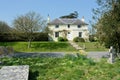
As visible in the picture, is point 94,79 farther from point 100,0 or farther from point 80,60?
point 100,0

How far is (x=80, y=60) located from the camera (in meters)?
14.1

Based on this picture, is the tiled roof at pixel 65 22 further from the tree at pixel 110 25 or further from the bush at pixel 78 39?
the tree at pixel 110 25

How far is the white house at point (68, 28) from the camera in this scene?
2849 inches

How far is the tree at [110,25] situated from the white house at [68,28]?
53.6m

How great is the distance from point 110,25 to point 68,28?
2278 inches

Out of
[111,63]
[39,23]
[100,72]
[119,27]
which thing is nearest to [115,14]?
[119,27]

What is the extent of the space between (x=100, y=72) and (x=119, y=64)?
203 cm

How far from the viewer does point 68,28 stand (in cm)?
7462

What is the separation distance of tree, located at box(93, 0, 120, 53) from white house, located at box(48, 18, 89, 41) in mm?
53594

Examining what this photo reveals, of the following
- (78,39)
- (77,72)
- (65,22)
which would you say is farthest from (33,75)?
(65,22)

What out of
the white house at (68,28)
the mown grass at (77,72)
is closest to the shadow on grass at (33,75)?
the mown grass at (77,72)

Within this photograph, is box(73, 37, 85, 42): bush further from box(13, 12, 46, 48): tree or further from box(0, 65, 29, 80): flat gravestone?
box(0, 65, 29, 80): flat gravestone

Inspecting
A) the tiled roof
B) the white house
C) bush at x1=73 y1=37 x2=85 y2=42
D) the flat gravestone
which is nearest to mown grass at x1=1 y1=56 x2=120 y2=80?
the flat gravestone

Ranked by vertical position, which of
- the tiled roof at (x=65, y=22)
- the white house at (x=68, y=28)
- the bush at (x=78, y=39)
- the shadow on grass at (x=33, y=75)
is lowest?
the shadow on grass at (x=33, y=75)
